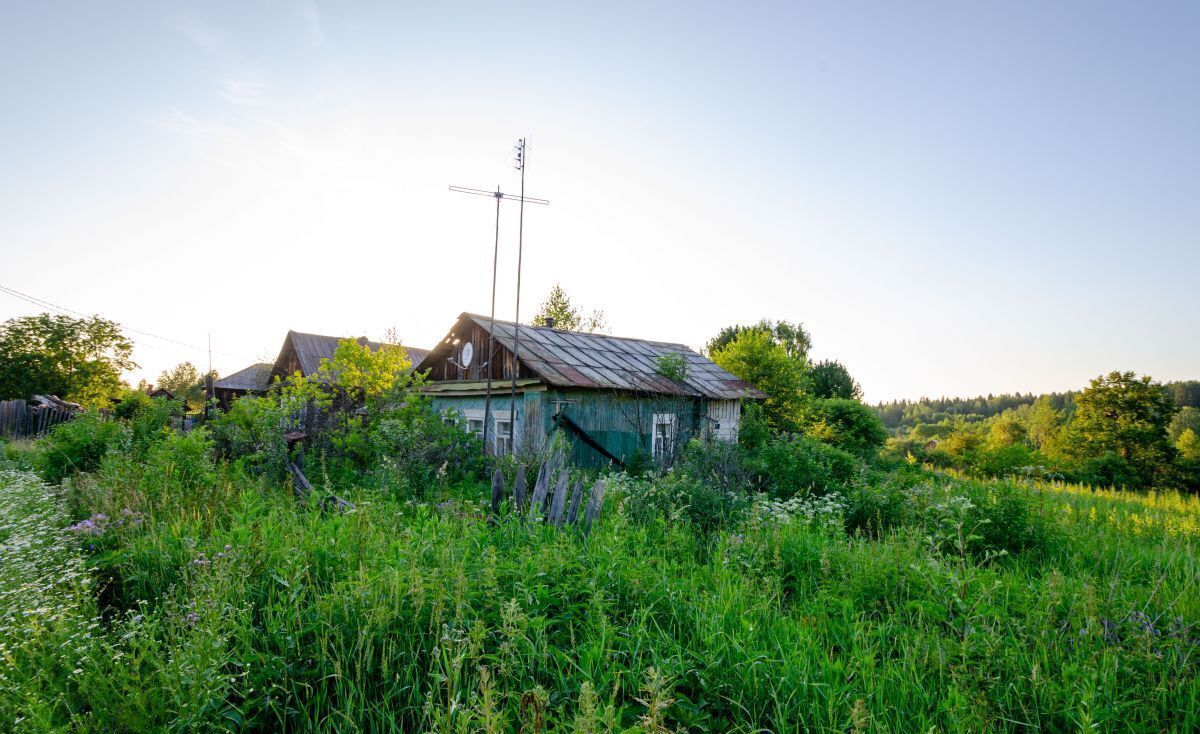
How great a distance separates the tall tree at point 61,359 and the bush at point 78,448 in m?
26.8

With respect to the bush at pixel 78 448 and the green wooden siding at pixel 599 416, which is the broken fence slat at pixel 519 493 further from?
the bush at pixel 78 448

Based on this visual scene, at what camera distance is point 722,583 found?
12.5 ft

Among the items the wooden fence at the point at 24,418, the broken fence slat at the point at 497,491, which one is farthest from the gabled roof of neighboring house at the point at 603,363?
the wooden fence at the point at 24,418

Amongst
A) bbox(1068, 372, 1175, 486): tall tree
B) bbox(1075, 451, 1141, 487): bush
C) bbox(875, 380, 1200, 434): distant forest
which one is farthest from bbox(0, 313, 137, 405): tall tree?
bbox(875, 380, 1200, 434): distant forest

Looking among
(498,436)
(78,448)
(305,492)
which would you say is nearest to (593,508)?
(305,492)

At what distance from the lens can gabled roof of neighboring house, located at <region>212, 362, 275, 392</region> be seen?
35.7 meters

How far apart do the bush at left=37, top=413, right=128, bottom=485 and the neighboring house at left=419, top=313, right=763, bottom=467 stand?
5.41 metres

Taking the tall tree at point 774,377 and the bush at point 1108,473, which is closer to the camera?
the bush at point 1108,473

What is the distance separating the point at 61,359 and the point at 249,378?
33.6 feet

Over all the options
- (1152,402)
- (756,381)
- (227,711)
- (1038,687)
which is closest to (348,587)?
(227,711)

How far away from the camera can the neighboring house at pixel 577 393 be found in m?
11.9


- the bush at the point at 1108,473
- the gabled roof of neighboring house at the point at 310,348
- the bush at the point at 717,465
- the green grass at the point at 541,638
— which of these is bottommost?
the bush at the point at 1108,473

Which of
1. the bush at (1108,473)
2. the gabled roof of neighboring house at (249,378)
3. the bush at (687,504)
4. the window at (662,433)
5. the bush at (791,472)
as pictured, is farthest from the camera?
the gabled roof of neighboring house at (249,378)

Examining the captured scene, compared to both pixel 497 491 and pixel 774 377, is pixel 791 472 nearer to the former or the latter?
pixel 497 491
